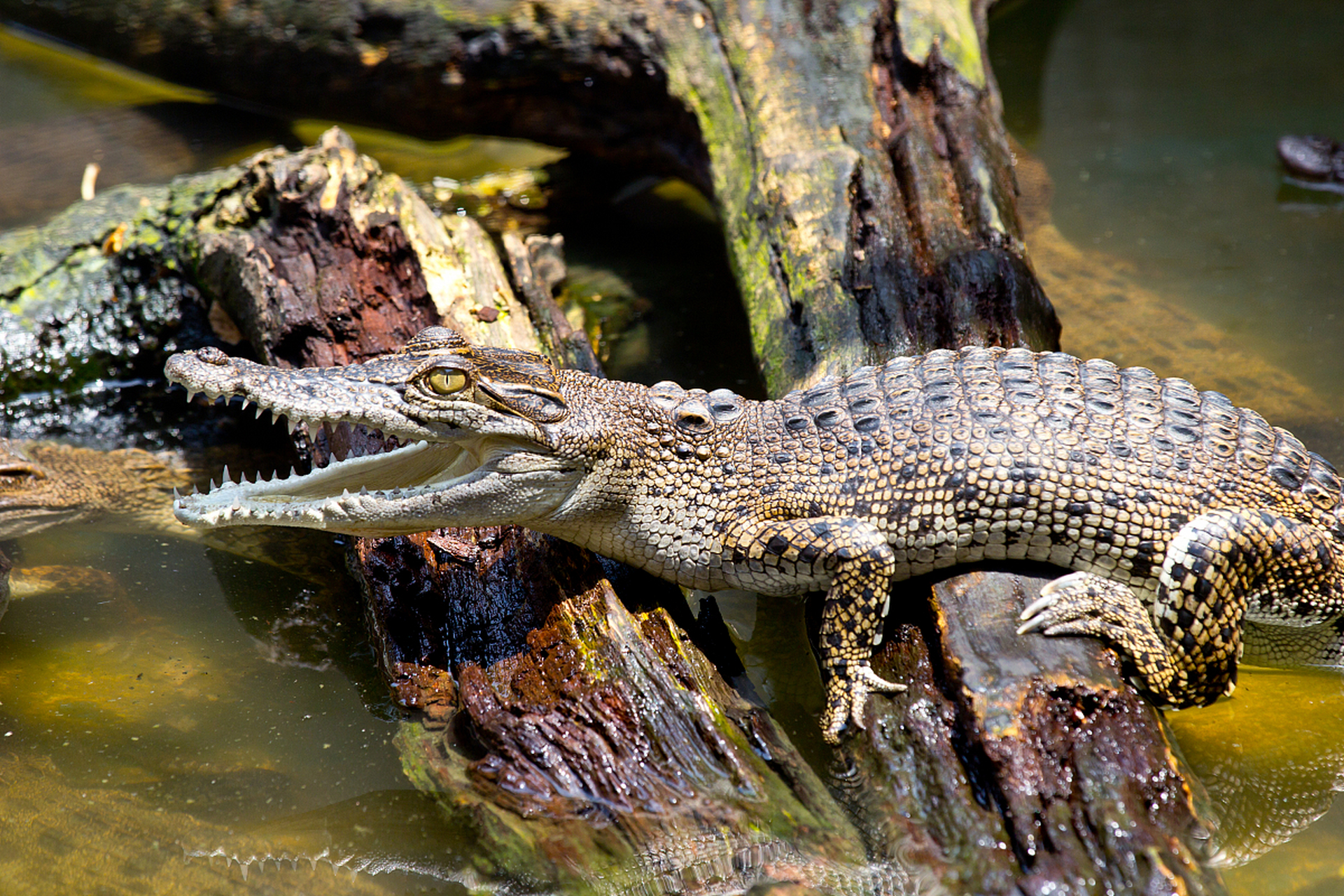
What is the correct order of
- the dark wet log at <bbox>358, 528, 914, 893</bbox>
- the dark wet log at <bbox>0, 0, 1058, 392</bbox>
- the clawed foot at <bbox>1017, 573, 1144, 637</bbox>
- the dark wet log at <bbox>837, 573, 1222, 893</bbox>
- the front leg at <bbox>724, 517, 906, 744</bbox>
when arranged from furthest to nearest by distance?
the dark wet log at <bbox>0, 0, 1058, 392</bbox> < the front leg at <bbox>724, 517, 906, 744</bbox> < the clawed foot at <bbox>1017, 573, 1144, 637</bbox> < the dark wet log at <bbox>358, 528, 914, 893</bbox> < the dark wet log at <bbox>837, 573, 1222, 893</bbox>

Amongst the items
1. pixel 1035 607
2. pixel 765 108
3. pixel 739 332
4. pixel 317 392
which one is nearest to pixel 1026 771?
pixel 1035 607

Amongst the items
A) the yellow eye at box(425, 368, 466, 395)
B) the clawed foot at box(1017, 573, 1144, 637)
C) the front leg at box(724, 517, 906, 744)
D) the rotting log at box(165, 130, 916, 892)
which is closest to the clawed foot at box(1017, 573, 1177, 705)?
the clawed foot at box(1017, 573, 1144, 637)

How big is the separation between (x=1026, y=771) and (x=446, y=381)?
6.62ft

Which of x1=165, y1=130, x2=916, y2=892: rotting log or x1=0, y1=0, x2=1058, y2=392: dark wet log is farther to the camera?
x1=0, y1=0, x2=1058, y2=392: dark wet log

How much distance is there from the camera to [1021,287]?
14.0 feet

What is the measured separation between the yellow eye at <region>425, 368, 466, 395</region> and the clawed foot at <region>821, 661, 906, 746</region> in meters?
1.51

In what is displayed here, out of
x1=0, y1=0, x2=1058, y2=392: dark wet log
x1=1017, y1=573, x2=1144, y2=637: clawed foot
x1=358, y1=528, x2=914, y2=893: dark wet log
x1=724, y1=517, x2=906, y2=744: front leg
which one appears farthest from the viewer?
x1=0, y1=0, x2=1058, y2=392: dark wet log

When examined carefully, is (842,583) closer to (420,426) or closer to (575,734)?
(575,734)

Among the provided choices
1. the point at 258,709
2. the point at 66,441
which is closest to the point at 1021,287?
the point at 258,709

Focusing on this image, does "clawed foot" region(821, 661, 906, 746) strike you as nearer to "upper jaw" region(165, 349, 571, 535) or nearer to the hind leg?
the hind leg

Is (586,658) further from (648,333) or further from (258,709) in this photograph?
(648,333)

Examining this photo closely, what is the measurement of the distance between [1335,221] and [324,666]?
22.2ft

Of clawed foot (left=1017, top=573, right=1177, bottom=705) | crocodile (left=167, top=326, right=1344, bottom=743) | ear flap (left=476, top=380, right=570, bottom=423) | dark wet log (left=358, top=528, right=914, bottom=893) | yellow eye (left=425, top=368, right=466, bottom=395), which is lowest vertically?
dark wet log (left=358, top=528, right=914, bottom=893)

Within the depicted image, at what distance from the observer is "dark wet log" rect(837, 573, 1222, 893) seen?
257 cm
